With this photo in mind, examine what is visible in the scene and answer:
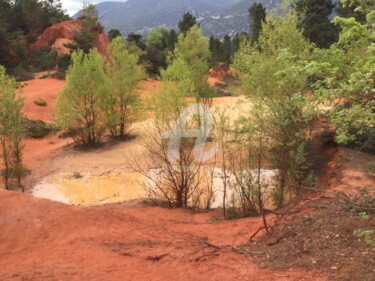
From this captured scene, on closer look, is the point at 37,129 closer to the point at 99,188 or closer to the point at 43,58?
the point at 99,188

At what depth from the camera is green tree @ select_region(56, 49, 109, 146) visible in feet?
56.7

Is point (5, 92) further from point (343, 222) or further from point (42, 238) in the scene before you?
point (343, 222)

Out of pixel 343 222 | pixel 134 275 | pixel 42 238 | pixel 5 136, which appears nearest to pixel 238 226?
pixel 343 222

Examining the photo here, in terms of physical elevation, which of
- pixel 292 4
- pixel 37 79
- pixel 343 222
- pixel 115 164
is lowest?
pixel 115 164

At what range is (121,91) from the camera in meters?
18.6

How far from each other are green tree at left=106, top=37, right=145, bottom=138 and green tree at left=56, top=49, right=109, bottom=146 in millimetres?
524

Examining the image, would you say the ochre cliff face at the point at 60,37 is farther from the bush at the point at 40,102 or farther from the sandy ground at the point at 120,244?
the sandy ground at the point at 120,244

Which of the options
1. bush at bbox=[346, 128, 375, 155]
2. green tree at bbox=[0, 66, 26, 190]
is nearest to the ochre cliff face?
green tree at bbox=[0, 66, 26, 190]

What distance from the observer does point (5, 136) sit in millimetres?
14086

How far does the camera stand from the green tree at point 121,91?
18.4 meters

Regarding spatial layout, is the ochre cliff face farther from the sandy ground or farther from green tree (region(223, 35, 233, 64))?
the sandy ground

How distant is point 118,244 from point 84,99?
37.5ft

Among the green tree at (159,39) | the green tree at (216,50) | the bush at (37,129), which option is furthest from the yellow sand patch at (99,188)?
the green tree at (159,39)

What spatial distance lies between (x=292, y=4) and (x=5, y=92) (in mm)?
11915
